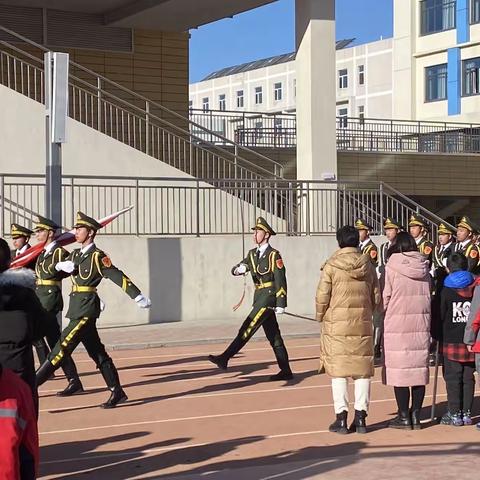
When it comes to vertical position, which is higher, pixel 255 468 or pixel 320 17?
pixel 320 17

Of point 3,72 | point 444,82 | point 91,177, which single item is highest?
point 444,82

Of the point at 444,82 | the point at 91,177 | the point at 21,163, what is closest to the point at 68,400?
the point at 91,177

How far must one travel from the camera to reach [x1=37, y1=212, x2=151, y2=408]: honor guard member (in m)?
10.7

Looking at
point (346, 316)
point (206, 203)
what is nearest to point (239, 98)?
point (206, 203)

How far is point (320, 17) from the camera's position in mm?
23906

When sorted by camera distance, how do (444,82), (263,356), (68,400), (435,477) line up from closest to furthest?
(435,477), (68,400), (263,356), (444,82)

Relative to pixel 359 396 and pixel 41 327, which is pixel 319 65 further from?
pixel 41 327

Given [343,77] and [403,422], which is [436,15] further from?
[403,422]

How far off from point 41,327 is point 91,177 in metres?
12.3

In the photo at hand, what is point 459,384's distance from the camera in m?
9.64

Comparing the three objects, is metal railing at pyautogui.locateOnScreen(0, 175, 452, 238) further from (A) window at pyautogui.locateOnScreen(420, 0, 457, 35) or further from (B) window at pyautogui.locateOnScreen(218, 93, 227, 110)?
(B) window at pyautogui.locateOnScreen(218, 93, 227, 110)

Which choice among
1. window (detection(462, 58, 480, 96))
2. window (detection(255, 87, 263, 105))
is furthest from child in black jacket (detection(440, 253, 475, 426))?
window (detection(255, 87, 263, 105))

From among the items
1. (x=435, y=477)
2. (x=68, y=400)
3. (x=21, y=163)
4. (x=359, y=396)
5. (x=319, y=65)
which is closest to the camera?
(x=435, y=477)

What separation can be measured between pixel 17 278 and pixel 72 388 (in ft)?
16.4
